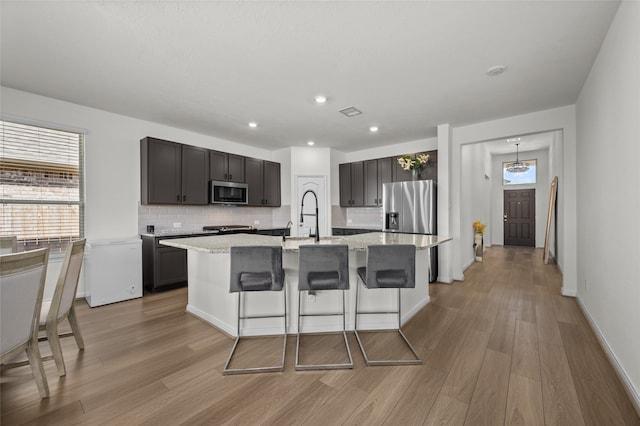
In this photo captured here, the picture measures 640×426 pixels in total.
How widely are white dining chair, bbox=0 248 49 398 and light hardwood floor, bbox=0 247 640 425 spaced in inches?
9.8

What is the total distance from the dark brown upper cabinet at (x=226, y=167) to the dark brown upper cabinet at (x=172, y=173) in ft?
0.41

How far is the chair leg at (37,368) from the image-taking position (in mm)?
1707

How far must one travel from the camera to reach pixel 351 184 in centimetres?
624

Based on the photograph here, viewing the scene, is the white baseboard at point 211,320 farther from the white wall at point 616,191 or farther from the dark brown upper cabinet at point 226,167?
the white wall at point 616,191

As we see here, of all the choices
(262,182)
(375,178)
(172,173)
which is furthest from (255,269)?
(375,178)

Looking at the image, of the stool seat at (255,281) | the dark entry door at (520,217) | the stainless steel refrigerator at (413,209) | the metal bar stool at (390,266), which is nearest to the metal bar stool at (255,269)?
the stool seat at (255,281)

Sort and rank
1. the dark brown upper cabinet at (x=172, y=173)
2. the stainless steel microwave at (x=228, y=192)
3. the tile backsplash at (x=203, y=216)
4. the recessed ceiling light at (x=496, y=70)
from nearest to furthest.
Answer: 1. the recessed ceiling light at (x=496, y=70)
2. the dark brown upper cabinet at (x=172, y=173)
3. the tile backsplash at (x=203, y=216)
4. the stainless steel microwave at (x=228, y=192)

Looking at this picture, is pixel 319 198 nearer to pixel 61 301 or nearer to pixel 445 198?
pixel 445 198

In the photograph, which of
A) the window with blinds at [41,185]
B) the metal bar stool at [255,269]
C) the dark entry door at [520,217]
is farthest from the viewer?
the dark entry door at [520,217]

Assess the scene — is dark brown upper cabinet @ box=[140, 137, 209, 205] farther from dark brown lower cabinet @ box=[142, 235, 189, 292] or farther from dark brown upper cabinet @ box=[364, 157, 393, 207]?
dark brown upper cabinet @ box=[364, 157, 393, 207]

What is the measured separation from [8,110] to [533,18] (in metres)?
5.37

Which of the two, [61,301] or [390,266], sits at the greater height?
[390,266]

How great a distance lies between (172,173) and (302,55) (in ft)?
9.69

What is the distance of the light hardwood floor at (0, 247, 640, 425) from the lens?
1.60m
